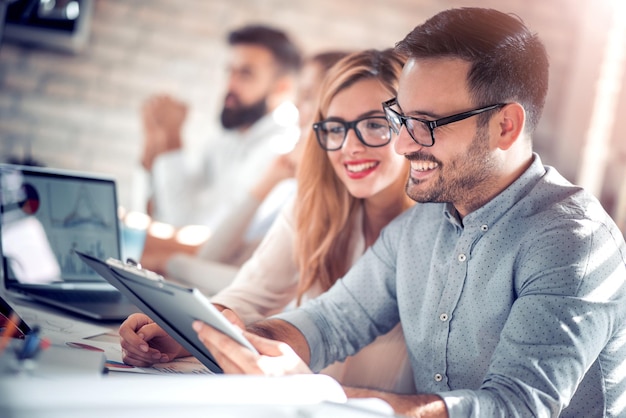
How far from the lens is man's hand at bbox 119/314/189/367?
1.31 meters

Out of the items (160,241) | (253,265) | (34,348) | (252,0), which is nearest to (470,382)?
(253,265)

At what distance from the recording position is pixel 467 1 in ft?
16.3

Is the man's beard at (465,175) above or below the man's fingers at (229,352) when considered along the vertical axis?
above

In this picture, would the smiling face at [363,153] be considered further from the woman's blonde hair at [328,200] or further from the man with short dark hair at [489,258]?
the man with short dark hair at [489,258]

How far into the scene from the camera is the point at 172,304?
1.08m

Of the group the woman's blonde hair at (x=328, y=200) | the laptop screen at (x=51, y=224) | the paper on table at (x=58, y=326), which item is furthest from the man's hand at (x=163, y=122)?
the paper on table at (x=58, y=326)

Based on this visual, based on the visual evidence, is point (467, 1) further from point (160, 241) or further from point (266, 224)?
point (160, 241)

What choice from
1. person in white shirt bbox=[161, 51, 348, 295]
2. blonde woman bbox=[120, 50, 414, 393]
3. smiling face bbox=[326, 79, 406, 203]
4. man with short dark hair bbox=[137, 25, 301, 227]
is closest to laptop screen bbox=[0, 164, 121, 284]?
blonde woman bbox=[120, 50, 414, 393]

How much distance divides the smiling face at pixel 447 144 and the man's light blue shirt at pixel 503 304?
0.15 ft

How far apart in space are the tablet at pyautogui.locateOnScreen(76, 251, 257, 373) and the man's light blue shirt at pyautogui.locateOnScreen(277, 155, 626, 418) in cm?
31

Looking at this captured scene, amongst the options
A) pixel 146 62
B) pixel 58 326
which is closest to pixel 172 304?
pixel 58 326

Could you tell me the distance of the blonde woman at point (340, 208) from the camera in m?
1.74

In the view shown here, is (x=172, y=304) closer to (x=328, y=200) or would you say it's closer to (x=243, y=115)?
(x=328, y=200)

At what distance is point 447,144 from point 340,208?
54cm
